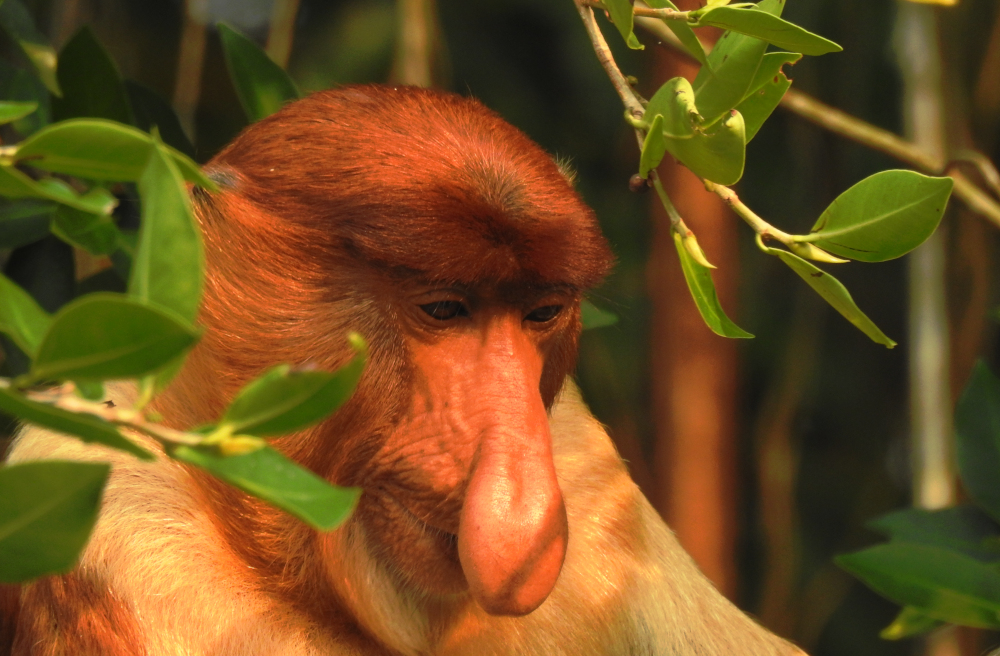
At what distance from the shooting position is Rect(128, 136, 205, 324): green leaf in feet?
3.01

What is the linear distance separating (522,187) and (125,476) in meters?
0.79

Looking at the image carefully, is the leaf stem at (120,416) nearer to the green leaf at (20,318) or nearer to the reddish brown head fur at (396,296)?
the green leaf at (20,318)

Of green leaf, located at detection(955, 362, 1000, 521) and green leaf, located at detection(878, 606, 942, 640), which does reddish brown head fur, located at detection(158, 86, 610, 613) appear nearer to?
green leaf, located at detection(955, 362, 1000, 521)

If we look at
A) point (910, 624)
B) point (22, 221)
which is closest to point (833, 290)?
point (910, 624)

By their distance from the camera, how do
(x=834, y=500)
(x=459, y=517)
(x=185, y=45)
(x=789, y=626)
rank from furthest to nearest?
(x=834, y=500), (x=789, y=626), (x=185, y=45), (x=459, y=517)

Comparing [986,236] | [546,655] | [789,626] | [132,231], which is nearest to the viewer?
[546,655]

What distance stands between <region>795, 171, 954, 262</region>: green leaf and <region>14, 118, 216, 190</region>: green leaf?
764 millimetres

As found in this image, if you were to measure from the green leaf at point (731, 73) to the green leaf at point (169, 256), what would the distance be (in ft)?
2.11

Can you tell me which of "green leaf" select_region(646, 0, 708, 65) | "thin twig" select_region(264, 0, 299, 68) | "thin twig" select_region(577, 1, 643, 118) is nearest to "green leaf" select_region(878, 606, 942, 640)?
"thin twig" select_region(577, 1, 643, 118)

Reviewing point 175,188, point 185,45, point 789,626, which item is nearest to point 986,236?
point 789,626

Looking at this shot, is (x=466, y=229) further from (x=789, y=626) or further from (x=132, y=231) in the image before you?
(x=789, y=626)

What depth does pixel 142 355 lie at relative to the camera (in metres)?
0.88

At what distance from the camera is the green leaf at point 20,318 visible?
3.11 ft

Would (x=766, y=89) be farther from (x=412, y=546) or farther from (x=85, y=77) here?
(x=85, y=77)
